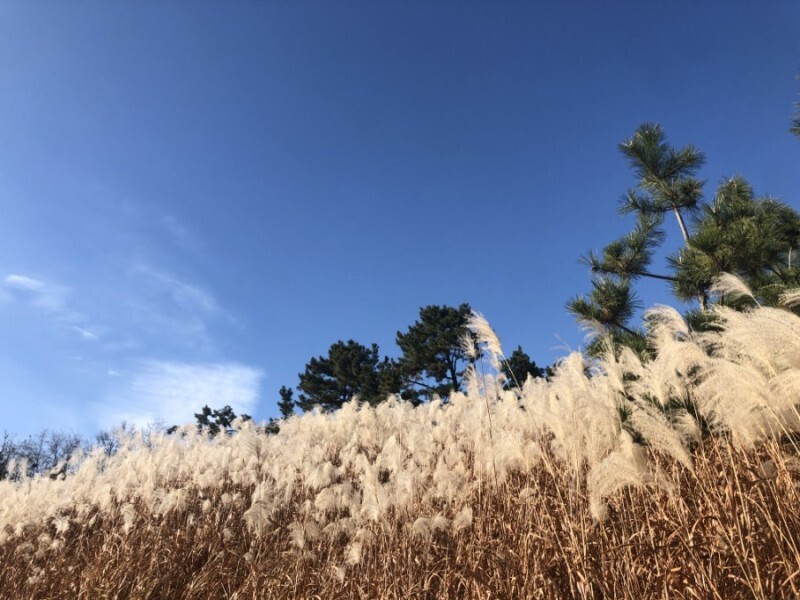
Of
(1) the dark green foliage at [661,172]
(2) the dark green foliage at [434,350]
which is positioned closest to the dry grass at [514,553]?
(1) the dark green foliage at [661,172]

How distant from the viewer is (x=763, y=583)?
224 cm

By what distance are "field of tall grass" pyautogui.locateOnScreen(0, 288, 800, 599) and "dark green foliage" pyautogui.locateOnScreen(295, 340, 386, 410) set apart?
69.5 feet

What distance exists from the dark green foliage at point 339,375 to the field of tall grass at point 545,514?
69.5 ft

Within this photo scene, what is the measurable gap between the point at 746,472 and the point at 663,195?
29.7ft

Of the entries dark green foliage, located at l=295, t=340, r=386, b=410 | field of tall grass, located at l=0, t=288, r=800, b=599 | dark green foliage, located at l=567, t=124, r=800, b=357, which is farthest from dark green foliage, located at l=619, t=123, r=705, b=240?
dark green foliage, located at l=295, t=340, r=386, b=410

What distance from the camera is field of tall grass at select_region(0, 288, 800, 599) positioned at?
2.58 m

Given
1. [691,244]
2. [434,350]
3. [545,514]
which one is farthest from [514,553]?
[434,350]

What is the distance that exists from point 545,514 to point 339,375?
2590cm

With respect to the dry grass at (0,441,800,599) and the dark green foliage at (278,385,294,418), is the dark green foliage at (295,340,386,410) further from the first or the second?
the dry grass at (0,441,800,599)

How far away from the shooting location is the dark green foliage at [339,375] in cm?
2789

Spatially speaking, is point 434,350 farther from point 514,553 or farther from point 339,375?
point 514,553

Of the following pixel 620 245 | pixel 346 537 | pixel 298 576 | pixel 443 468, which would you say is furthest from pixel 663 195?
pixel 298 576

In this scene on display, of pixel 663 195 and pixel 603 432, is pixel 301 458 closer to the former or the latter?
pixel 603 432

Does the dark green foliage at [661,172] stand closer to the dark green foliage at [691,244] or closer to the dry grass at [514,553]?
the dark green foliage at [691,244]
